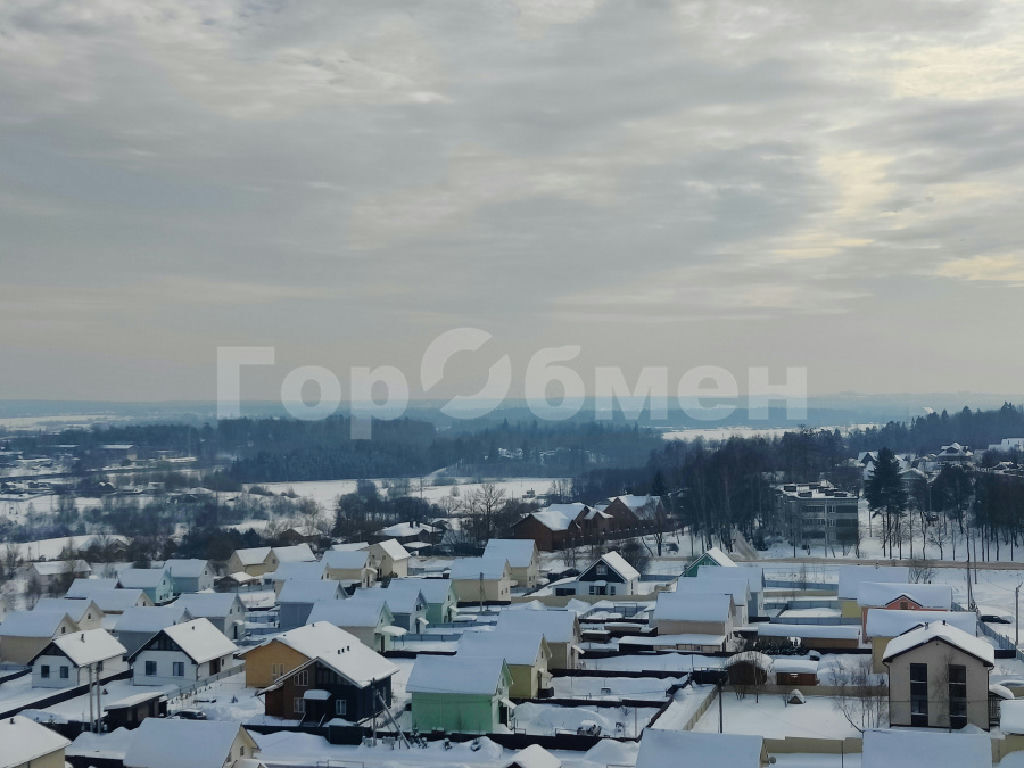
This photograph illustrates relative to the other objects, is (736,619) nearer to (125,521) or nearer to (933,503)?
(933,503)

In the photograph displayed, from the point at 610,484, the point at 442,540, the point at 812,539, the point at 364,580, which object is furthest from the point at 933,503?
the point at 610,484

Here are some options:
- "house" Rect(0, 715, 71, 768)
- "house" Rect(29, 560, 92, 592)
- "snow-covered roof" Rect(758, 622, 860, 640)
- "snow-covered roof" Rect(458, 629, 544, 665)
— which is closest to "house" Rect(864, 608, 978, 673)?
"snow-covered roof" Rect(758, 622, 860, 640)

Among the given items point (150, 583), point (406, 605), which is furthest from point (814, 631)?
point (150, 583)

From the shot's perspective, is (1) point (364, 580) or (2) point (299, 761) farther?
(1) point (364, 580)

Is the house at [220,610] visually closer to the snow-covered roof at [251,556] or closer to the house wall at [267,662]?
the house wall at [267,662]

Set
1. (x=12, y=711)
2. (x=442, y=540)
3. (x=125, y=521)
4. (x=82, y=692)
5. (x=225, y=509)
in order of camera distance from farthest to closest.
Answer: (x=225, y=509) < (x=125, y=521) < (x=442, y=540) < (x=82, y=692) < (x=12, y=711)

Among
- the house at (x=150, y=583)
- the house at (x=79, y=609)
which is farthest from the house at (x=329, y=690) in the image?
the house at (x=150, y=583)
